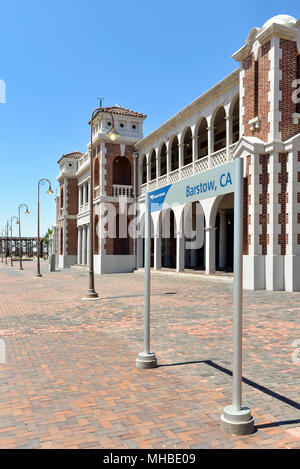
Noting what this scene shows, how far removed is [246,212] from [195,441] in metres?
12.6

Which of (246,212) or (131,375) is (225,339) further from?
(246,212)

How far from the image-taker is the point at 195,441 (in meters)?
3.21

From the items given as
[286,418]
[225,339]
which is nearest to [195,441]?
[286,418]

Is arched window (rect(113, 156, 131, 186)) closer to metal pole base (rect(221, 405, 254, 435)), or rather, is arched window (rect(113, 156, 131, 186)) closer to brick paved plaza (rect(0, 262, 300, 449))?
brick paved plaza (rect(0, 262, 300, 449))

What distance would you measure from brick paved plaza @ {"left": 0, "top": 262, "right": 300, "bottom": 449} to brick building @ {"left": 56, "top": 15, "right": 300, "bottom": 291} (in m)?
5.04

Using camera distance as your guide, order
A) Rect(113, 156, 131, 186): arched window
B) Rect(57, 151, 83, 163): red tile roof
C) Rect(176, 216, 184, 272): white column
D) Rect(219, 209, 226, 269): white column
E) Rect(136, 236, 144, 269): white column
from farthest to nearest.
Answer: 1. Rect(57, 151, 83, 163): red tile roof
2. Rect(113, 156, 131, 186): arched window
3. Rect(136, 236, 144, 269): white column
4. Rect(219, 209, 226, 269): white column
5. Rect(176, 216, 184, 272): white column

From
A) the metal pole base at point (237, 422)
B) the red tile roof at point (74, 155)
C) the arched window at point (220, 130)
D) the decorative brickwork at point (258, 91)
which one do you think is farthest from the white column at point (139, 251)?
the metal pole base at point (237, 422)

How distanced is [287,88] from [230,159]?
4.23m

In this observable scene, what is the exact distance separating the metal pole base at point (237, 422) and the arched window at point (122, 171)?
2712 cm

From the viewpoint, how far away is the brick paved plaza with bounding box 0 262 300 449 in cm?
335

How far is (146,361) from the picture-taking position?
531 centimetres

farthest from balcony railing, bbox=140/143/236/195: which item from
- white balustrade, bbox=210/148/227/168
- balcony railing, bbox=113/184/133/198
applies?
balcony railing, bbox=113/184/133/198

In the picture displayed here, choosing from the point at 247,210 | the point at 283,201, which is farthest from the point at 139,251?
the point at 283,201

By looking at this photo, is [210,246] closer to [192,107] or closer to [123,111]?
[192,107]
